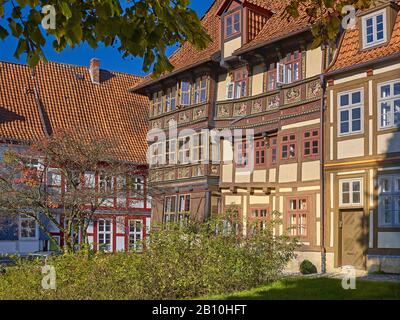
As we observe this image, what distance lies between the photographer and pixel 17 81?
124 feet

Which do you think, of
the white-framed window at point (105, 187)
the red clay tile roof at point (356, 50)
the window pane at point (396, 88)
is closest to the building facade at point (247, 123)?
the red clay tile roof at point (356, 50)

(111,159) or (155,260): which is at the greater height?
(111,159)

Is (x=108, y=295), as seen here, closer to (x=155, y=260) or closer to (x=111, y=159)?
(x=155, y=260)

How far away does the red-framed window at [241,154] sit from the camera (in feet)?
85.5

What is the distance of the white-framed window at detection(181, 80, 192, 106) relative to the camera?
96.3 feet

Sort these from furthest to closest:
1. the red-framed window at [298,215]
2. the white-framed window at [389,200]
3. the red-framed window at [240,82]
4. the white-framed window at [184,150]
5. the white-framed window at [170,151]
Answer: the white-framed window at [170,151], the white-framed window at [184,150], the red-framed window at [240,82], the red-framed window at [298,215], the white-framed window at [389,200]

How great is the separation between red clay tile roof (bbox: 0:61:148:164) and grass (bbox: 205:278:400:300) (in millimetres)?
21564

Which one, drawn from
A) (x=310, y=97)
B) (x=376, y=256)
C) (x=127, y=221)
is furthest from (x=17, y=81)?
(x=376, y=256)

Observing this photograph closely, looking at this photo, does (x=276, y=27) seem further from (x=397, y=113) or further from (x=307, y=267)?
(x=307, y=267)

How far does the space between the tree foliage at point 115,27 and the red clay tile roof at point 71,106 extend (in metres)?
27.8

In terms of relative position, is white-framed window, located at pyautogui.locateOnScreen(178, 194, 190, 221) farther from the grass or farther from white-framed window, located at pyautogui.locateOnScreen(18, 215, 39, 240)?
the grass

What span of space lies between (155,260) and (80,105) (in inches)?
1036

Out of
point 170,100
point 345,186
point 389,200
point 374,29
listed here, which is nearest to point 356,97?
point 374,29

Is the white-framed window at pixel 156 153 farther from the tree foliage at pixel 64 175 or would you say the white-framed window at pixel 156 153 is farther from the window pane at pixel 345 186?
the window pane at pixel 345 186
